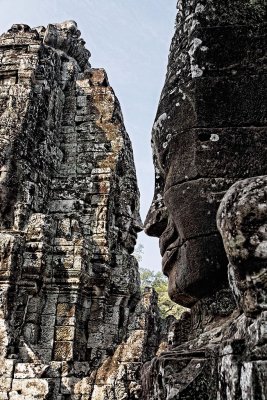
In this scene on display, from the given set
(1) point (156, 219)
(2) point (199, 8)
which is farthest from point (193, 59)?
(1) point (156, 219)

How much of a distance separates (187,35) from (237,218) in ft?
6.03

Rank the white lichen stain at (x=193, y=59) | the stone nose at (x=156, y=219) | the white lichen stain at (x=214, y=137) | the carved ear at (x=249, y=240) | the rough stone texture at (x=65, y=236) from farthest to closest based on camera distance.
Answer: the rough stone texture at (x=65, y=236)
the stone nose at (x=156, y=219)
the white lichen stain at (x=193, y=59)
the white lichen stain at (x=214, y=137)
the carved ear at (x=249, y=240)

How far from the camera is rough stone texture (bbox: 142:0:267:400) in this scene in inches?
82.0

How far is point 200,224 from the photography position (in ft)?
9.53

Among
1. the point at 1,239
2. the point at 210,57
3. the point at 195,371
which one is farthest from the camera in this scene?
the point at 1,239

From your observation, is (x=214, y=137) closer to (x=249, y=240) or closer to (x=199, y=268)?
(x=199, y=268)

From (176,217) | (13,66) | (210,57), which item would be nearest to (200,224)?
(176,217)

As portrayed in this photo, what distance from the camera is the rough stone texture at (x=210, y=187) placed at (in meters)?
2.08

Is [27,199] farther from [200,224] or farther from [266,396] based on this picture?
[266,396]

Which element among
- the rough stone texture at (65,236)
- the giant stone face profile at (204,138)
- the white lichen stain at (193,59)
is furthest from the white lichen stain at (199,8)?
the rough stone texture at (65,236)

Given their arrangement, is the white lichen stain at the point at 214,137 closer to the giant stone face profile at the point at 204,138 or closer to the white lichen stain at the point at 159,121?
the giant stone face profile at the point at 204,138

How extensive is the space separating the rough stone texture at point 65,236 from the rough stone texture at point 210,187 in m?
4.89

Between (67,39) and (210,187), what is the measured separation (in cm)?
975

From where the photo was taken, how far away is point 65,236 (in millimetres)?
9125
